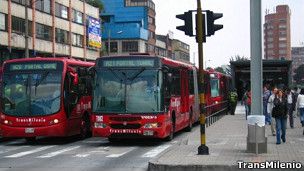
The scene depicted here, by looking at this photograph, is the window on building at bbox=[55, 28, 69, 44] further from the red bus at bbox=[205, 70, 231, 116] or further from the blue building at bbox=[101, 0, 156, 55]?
the blue building at bbox=[101, 0, 156, 55]

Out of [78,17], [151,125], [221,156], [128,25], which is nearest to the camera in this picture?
[221,156]

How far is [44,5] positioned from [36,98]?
163 ft

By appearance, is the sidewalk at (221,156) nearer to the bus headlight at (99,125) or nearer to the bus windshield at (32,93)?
the bus headlight at (99,125)

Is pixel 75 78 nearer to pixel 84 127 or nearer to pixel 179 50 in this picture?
pixel 84 127

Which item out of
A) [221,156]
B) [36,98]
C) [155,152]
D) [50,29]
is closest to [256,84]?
[221,156]

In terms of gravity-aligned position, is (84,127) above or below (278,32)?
below

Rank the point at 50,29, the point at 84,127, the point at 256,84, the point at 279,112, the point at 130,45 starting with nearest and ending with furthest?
the point at 256,84
the point at 279,112
the point at 84,127
the point at 50,29
the point at 130,45

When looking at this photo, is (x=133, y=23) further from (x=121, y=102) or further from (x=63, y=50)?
(x=121, y=102)

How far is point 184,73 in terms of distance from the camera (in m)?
24.8

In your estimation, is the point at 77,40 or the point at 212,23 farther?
the point at 77,40

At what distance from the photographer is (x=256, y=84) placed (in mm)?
15016

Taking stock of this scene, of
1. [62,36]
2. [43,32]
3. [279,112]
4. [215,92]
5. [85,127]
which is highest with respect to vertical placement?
[62,36]

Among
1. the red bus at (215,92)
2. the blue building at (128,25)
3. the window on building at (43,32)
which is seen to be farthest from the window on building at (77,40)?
the red bus at (215,92)

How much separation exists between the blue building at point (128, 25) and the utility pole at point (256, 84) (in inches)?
3720
